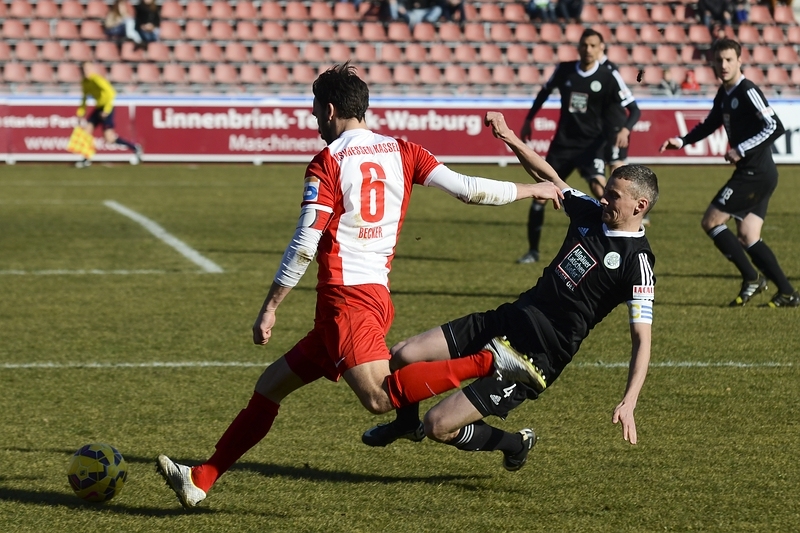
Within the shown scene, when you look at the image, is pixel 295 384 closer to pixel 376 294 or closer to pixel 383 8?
pixel 376 294

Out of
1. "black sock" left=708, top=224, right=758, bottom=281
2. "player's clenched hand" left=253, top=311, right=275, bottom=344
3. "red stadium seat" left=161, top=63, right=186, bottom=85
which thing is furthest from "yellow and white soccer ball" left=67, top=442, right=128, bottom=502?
"red stadium seat" left=161, top=63, right=186, bottom=85

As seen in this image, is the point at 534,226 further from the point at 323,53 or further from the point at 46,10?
the point at 46,10

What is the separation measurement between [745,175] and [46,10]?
70.9 ft

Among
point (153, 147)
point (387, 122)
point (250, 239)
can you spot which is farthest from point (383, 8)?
point (250, 239)

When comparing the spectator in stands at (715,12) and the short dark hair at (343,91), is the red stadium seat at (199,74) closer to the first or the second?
the spectator in stands at (715,12)

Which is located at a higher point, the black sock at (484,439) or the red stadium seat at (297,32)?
the red stadium seat at (297,32)

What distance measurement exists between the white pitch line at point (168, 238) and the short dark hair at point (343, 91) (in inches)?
283

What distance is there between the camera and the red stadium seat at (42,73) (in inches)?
1012

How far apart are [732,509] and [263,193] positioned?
1445cm

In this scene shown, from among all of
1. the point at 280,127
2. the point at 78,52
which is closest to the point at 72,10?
the point at 78,52

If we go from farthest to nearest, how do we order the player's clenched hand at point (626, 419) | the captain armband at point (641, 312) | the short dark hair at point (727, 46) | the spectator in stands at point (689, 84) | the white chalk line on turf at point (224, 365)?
the spectator in stands at point (689, 84) → the short dark hair at point (727, 46) → the white chalk line on turf at point (224, 365) → the captain armband at point (641, 312) → the player's clenched hand at point (626, 419)

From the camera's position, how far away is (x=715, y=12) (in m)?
30.0

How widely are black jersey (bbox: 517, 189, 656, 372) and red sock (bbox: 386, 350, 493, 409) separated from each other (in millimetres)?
485

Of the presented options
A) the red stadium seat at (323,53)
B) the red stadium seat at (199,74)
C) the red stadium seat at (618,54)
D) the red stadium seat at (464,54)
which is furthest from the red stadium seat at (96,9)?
the red stadium seat at (618,54)
